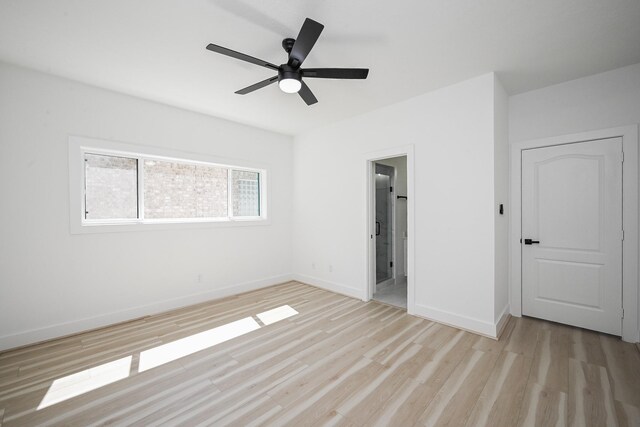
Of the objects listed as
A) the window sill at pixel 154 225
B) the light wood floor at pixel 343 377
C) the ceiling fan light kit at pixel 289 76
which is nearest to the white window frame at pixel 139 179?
the window sill at pixel 154 225

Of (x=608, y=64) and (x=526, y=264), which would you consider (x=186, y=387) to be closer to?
(x=526, y=264)

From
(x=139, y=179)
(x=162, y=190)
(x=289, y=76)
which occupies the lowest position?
(x=162, y=190)

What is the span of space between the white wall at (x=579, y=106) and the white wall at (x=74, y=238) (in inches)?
162

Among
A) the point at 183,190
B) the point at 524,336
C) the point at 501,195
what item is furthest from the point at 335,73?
the point at 524,336

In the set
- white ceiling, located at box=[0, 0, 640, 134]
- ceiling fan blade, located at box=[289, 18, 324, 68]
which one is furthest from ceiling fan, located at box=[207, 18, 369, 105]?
white ceiling, located at box=[0, 0, 640, 134]

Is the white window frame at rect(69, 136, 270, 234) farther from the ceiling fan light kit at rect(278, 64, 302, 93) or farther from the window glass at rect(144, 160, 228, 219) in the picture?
the ceiling fan light kit at rect(278, 64, 302, 93)

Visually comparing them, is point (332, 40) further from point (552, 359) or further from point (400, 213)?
point (400, 213)

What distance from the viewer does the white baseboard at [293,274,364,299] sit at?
13.4ft

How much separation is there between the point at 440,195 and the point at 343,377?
227cm

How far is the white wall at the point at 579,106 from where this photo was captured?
105 inches

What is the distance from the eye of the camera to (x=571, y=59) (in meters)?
2.52

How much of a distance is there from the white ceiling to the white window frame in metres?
0.71

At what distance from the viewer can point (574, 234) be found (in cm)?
298

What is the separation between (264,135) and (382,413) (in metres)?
4.29
